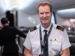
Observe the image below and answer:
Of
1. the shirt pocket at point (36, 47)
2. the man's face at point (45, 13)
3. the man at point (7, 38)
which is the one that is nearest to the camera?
the man's face at point (45, 13)

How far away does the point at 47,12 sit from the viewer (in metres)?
1.19

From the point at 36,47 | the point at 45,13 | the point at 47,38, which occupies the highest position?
the point at 45,13

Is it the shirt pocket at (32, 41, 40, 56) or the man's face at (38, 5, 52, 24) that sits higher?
the man's face at (38, 5, 52, 24)

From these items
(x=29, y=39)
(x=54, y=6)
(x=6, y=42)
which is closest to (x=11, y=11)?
(x=6, y=42)

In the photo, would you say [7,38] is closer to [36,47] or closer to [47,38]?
[36,47]

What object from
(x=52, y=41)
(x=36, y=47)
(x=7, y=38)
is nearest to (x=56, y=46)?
(x=52, y=41)

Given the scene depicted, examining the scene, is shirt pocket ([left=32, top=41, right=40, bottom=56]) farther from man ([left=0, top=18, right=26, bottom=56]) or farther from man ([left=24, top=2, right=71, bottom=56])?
man ([left=0, top=18, right=26, bottom=56])

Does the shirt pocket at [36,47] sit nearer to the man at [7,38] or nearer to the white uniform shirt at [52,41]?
the white uniform shirt at [52,41]

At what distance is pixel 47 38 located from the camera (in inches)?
49.7

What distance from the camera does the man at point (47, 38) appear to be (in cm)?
119

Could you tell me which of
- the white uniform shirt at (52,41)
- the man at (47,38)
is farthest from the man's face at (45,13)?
the white uniform shirt at (52,41)

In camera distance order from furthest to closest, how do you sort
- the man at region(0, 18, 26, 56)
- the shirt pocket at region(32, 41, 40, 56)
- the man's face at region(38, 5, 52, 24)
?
the man at region(0, 18, 26, 56)
the shirt pocket at region(32, 41, 40, 56)
the man's face at region(38, 5, 52, 24)

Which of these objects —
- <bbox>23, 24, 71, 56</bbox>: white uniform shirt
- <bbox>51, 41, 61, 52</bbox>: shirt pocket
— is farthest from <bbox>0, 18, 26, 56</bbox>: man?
<bbox>51, 41, 61, 52</bbox>: shirt pocket

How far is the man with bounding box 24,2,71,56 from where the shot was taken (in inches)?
46.7
